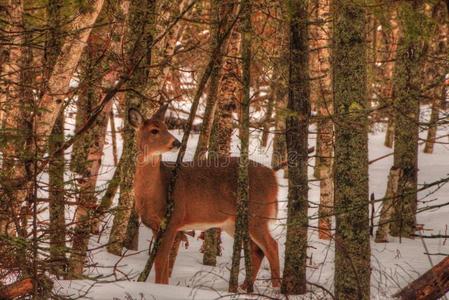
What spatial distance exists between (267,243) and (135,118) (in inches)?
102

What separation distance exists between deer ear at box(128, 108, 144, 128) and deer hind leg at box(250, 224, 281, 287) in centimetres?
224

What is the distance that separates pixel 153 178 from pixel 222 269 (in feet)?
5.50

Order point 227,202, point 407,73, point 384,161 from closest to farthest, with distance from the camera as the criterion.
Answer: point 227,202, point 407,73, point 384,161

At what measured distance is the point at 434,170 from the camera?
19234mm

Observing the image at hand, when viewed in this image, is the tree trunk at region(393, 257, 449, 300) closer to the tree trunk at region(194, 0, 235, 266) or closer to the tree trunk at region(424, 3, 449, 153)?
the tree trunk at region(424, 3, 449, 153)

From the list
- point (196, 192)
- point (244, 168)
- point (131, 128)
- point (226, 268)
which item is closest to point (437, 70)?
point (196, 192)

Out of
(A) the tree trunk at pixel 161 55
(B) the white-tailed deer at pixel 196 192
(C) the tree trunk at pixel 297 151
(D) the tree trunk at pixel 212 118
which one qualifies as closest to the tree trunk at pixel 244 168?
(C) the tree trunk at pixel 297 151

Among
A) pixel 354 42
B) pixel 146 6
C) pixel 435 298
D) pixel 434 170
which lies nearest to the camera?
pixel 354 42

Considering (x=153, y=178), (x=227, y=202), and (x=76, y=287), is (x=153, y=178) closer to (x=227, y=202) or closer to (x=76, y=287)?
(x=227, y=202)

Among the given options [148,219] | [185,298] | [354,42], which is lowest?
[185,298]

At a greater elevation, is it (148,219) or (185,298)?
(148,219)

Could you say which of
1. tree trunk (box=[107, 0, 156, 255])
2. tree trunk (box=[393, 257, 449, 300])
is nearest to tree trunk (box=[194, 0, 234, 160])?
tree trunk (box=[107, 0, 156, 255])

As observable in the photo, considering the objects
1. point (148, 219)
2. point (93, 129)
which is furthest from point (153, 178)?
point (93, 129)

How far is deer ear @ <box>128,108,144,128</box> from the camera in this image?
9717mm
